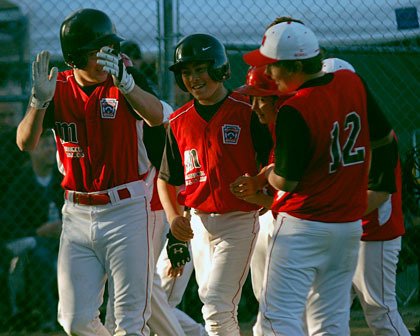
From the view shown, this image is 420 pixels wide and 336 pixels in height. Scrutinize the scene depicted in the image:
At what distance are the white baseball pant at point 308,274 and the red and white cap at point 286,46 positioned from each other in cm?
70

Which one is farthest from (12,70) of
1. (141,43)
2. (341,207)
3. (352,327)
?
(341,207)

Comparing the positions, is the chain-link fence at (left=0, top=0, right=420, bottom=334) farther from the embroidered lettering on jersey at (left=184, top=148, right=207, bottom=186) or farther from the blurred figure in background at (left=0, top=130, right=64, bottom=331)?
the embroidered lettering on jersey at (left=184, top=148, right=207, bottom=186)

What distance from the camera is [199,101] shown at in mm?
5883

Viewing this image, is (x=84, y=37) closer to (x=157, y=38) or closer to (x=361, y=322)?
(x=157, y=38)

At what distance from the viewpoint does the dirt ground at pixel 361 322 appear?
7841 millimetres

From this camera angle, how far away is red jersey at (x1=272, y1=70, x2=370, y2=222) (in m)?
4.78

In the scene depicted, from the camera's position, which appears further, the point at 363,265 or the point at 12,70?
the point at 12,70

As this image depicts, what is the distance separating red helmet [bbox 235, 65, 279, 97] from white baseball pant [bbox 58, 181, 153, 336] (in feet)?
2.66

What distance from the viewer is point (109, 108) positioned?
553 centimetres

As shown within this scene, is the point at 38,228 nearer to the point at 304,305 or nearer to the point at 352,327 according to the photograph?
the point at 352,327

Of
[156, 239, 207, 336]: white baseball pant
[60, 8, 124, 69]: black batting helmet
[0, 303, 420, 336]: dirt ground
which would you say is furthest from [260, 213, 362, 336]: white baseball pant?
[0, 303, 420, 336]: dirt ground

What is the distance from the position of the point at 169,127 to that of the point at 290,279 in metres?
1.42

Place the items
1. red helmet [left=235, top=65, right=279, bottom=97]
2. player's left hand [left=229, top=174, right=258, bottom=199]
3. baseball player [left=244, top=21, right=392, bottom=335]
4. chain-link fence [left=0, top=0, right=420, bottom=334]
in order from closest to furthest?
baseball player [left=244, top=21, right=392, bottom=335] < red helmet [left=235, top=65, right=279, bottom=97] < player's left hand [left=229, top=174, right=258, bottom=199] < chain-link fence [left=0, top=0, right=420, bottom=334]

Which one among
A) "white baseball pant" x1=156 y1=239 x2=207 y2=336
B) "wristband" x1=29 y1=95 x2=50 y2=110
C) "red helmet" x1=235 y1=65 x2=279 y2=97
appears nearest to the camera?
"red helmet" x1=235 y1=65 x2=279 y2=97
